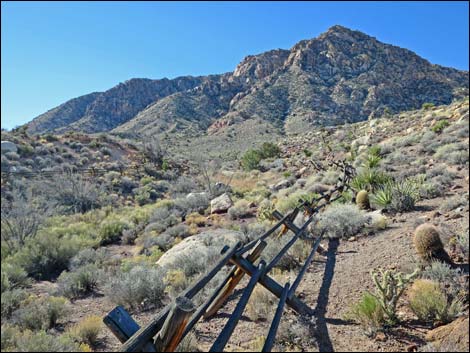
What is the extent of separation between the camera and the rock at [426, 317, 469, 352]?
11.5 ft

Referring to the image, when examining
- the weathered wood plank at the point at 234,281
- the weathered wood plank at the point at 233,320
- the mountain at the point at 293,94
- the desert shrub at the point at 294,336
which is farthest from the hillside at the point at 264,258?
Result: the mountain at the point at 293,94

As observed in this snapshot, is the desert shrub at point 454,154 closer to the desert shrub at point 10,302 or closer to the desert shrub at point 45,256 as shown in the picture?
the desert shrub at point 45,256

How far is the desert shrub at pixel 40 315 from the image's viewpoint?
5414 mm

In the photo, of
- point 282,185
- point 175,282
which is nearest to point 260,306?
point 175,282

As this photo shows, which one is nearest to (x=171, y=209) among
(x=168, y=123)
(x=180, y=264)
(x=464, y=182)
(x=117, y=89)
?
(x=180, y=264)

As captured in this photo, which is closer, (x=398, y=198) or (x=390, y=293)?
(x=390, y=293)

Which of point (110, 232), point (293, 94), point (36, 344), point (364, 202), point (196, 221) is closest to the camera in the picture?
point (36, 344)

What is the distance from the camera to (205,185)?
2314cm

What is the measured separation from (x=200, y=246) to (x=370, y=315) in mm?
5542

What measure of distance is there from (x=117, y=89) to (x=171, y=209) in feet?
397

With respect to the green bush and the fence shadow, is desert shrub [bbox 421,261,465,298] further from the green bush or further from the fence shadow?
the green bush

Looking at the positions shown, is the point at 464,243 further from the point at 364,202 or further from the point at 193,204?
the point at 193,204

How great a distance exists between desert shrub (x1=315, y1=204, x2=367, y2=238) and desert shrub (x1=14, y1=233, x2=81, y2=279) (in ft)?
24.9

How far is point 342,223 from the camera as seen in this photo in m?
8.58
